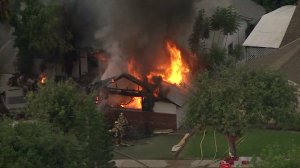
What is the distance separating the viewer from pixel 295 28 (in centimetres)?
3750

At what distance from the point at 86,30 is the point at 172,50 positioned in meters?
5.73

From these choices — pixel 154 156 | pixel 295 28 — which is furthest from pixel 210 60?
pixel 154 156

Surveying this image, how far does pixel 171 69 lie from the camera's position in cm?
3484

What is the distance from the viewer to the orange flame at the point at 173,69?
34.1 metres

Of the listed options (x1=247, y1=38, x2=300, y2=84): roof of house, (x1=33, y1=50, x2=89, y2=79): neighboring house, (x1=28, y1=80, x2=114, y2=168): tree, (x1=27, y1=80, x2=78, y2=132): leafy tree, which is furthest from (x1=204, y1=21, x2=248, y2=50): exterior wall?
(x1=27, y1=80, x2=78, y2=132): leafy tree

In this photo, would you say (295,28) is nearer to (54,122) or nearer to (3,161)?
(54,122)

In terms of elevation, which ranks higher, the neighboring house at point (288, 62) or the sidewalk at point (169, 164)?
the neighboring house at point (288, 62)

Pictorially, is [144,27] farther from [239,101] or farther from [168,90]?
[239,101]

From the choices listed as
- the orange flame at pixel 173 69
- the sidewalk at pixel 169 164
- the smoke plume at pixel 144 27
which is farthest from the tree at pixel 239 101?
the smoke plume at pixel 144 27

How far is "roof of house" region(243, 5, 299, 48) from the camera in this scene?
40.1 metres

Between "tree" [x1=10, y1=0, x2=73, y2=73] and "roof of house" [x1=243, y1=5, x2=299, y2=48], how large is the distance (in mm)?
11075

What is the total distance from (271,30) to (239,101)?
708 inches

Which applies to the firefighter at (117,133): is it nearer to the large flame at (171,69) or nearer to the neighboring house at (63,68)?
the large flame at (171,69)

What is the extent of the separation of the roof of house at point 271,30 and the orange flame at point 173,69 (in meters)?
6.26
